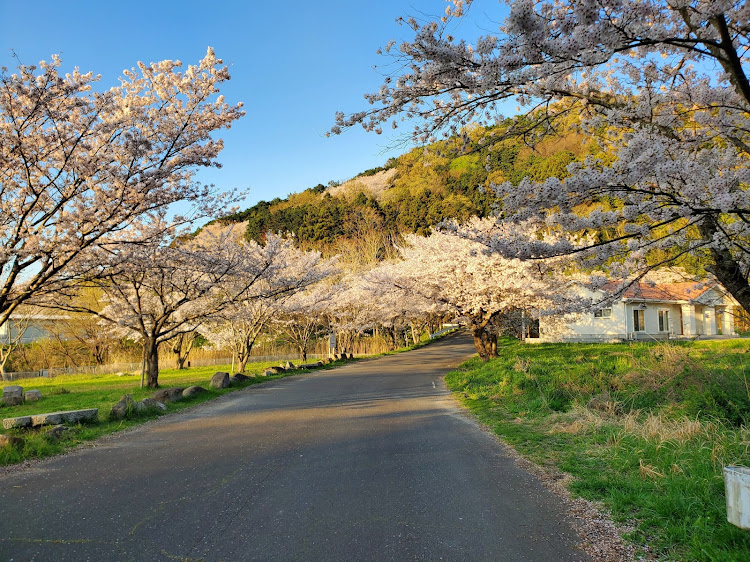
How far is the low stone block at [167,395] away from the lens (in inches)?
421

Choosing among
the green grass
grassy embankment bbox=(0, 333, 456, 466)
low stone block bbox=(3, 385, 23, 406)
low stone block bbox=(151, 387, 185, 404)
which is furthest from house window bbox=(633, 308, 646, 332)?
low stone block bbox=(3, 385, 23, 406)

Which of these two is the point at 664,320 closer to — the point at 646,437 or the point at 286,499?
the point at 646,437

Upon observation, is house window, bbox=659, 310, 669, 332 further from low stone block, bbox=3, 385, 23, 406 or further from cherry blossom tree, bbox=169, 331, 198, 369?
low stone block, bbox=3, 385, 23, 406

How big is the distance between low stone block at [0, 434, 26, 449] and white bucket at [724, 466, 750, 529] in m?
7.85

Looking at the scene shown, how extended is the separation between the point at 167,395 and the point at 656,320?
33.3 metres

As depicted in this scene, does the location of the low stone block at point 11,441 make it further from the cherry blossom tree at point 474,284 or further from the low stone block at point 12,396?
the cherry blossom tree at point 474,284

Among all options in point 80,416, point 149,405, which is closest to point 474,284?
point 149,405

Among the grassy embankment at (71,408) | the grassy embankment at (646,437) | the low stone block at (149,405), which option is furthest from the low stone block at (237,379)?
the grassy embankment at (646,437)

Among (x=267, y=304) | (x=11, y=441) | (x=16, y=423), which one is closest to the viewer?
(x=11, y=441)

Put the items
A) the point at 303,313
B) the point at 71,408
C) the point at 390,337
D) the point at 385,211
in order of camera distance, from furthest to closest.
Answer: the point at 385,211 < the point at 390,337 < the point at 303,313 < the point at 71,408

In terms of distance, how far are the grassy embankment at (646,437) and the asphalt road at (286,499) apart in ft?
2.13

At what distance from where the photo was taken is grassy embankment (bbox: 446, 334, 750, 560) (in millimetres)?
3754

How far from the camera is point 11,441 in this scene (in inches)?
250

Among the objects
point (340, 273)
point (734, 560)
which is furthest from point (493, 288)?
point (340, 273)
